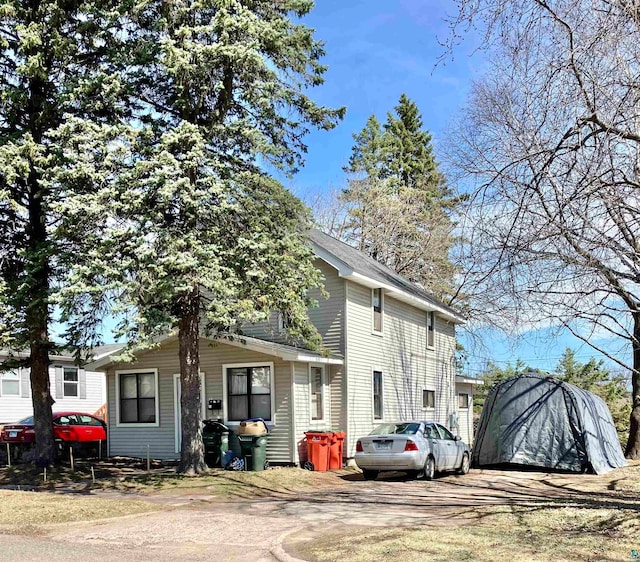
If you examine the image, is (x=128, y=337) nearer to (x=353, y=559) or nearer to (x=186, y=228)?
(x=186, y=228)

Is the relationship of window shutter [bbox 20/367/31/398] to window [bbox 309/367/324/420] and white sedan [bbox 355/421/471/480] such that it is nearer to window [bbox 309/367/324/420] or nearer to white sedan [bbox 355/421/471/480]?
window [bbox 309/367/324/420]

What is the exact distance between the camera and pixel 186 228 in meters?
15.5

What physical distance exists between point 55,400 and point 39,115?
20.2 meters

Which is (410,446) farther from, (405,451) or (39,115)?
(39,115)

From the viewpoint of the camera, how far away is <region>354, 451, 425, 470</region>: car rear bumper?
55.5 feet

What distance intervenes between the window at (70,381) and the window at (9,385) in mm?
3070

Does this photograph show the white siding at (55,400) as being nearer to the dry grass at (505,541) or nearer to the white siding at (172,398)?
the white siding at (172,398)

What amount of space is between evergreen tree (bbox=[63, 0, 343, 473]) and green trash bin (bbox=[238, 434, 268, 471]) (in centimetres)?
159

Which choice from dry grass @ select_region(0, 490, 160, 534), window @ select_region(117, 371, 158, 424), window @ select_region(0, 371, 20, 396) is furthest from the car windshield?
window @ select_region(0, 371, 20, 396)

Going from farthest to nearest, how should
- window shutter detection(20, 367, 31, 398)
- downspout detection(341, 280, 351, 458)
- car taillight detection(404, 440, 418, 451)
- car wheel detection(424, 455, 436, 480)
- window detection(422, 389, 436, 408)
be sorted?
window shutter detection(20, 367, 31, 398) → window detection(422, 389, 436, 408) → downspout detection(341, 280, 351, 458) → car wheel detection(424, 455, 436, 480) → car taillight detection(404, 440, 418, 451)

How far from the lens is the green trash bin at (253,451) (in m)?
18.4

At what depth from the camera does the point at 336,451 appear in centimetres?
1975

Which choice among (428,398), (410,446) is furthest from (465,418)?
(410,446)

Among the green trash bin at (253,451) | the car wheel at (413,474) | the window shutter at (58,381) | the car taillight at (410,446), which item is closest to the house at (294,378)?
the green trash bin at (253,451)
